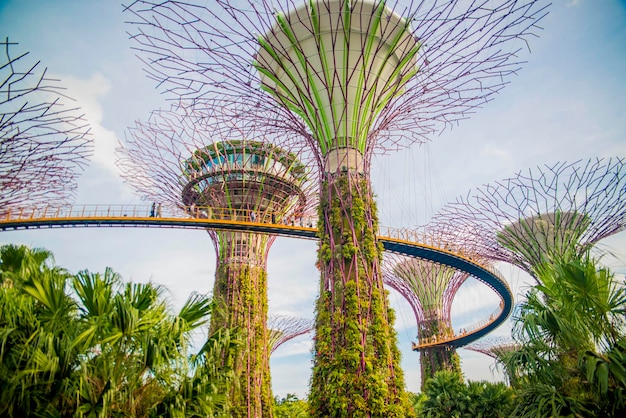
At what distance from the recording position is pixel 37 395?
5.45 metres

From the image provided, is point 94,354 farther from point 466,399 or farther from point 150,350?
point 466,399

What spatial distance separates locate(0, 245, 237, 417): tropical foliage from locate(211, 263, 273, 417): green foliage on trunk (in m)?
12.4

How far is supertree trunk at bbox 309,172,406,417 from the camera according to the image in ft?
31.9

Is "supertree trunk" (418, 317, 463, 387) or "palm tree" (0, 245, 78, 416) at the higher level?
"supertree trunk" (418, 317, 463, 387)

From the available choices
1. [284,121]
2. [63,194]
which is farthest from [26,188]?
[284,121]

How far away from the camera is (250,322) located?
66.3 ft

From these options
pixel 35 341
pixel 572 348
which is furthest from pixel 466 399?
pixel 35 341

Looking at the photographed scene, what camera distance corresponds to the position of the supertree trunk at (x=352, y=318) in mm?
9719

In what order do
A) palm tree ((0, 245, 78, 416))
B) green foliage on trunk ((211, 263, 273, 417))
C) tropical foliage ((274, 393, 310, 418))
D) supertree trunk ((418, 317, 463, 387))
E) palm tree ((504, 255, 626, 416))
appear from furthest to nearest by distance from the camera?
supertree trunk ((418, 317, 463, 387)) < tropical foliage ((274, 393, 310, 418)) < green foliage on trunk ((211, 263, 273, 417)) < palm tree ((504, 255, 626, 416)) < palm tree ((0, 245, 78, 416))

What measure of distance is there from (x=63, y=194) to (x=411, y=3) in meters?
16.1

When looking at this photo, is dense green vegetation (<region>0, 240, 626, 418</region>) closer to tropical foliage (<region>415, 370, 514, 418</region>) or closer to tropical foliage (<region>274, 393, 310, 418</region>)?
tropical foliage (<region>415, 370, 514, 418</region>)

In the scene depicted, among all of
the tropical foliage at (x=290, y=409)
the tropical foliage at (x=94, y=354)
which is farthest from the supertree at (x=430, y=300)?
the tropical foliage at (x=94, y=354)

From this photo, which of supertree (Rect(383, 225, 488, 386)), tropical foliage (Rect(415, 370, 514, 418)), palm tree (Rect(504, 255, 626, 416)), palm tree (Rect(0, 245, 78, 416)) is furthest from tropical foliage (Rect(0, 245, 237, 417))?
supertree (Rect(383, 225, 488, 386))

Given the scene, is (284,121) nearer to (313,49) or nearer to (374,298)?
(313,49)
